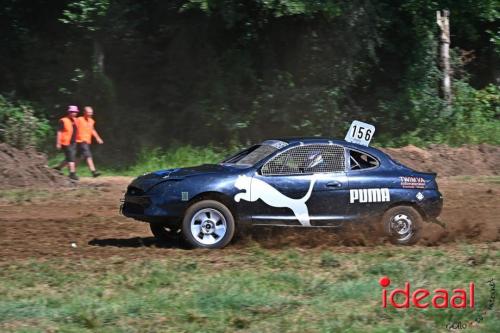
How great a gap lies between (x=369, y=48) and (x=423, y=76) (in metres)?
2.13

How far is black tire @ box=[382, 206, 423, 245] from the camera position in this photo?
480 inches

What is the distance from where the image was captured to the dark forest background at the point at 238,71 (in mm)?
25562

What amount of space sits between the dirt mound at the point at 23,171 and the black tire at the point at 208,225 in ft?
29.0

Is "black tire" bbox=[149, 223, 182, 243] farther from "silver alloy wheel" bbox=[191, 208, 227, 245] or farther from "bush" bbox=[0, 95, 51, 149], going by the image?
"bush" bbox=[0, 95, 51, 149]

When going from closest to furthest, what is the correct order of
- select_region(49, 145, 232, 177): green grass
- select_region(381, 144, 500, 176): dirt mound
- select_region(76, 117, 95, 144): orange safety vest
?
select_region(76, 117, 95, 144): orange safety vest
select_region(381, 144, 500, 176): dirt mound
select_region(49, 145, 232, 177): green grass

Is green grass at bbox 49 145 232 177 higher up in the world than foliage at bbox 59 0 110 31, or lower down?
lower down

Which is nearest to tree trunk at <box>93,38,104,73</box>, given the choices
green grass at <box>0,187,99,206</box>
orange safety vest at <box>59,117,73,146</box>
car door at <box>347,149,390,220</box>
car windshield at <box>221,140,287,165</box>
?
orange safety vest at <box>59,117,73,146</box>

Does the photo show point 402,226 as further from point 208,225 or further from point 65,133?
point 65,133

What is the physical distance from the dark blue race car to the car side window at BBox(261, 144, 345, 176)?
0.04ft

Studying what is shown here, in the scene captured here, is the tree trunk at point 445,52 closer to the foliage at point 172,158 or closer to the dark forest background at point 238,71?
the dark forest background at point 238,71

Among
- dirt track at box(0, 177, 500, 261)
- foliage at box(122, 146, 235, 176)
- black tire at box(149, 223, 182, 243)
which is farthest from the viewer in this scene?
foliage at box(122, 146, 235, 176)

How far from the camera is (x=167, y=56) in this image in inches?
1099

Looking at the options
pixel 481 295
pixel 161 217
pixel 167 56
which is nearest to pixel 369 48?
pixel 167 56

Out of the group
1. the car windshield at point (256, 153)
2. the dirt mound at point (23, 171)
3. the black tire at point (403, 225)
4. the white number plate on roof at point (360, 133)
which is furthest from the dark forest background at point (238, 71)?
the black tire at point (403, 225)
